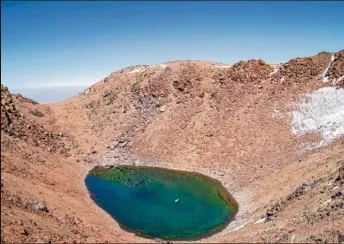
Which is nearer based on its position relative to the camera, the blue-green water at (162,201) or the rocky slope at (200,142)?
the rocky slope at (200,142)

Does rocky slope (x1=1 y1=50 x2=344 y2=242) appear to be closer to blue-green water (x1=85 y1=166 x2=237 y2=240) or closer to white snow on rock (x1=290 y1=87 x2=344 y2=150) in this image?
white snow on rock (x1=290 y1=87 x2=344 y2=150)

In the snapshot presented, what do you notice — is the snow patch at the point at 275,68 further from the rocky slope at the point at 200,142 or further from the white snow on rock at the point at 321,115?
the white snow on rock at the point at 321,115

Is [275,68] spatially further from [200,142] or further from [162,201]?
[162,201]

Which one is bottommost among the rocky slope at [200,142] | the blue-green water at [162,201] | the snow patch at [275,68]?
the blue-green water at [162,201]

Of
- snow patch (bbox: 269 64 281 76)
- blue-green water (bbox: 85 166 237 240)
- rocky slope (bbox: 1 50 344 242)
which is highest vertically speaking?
snow patch (bbox: 269 64 281 76)

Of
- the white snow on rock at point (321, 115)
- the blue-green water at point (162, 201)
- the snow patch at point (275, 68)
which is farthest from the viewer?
the snow patch at point (275, 68)

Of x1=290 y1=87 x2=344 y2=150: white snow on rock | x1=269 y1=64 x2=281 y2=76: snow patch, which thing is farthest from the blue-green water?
x1=269 y1=64 x2=281 y2=76: snow patch

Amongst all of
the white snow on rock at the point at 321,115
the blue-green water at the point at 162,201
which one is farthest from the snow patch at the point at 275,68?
the blue-green water at the point at 162,201

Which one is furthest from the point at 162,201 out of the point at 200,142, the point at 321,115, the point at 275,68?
the point at 275,68
